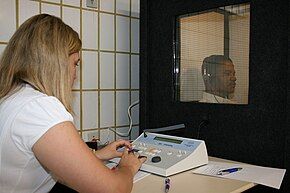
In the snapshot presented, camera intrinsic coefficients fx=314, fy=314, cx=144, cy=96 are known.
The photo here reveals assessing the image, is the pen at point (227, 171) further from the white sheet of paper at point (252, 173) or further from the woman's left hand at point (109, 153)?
the woman's left hand at point (109, 153)

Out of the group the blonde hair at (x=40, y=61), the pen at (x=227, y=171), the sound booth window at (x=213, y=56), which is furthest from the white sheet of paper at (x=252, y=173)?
the blonde hair at (x=40, y=61)

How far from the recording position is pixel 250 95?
114 centimetres

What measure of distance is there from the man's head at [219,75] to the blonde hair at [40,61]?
0.64m

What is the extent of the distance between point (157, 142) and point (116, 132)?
427 millimetres

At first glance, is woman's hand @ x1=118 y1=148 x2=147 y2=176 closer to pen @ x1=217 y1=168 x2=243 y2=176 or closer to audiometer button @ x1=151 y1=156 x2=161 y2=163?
audiometer button @ x1=151 y1=156 x2=161 y2=163

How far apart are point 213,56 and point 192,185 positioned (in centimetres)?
57

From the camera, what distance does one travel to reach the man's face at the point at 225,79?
4.02 ft

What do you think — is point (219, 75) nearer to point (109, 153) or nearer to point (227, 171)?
point (227, 171)

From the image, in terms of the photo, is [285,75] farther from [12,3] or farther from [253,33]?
[12,3]

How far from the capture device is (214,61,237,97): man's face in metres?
1.22

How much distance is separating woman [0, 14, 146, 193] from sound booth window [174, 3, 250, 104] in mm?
517

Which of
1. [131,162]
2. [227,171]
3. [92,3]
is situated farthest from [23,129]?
[92,3]

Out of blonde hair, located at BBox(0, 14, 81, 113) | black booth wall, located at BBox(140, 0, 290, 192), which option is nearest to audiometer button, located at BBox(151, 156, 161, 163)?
black booth wall, located at BBox(140, 0, 290, 192)

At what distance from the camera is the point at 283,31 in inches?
41.3
